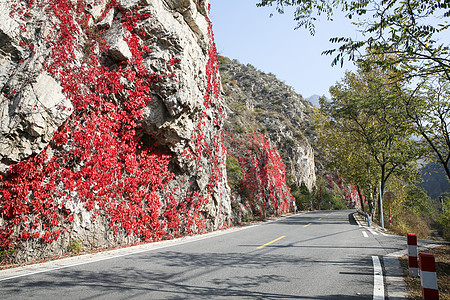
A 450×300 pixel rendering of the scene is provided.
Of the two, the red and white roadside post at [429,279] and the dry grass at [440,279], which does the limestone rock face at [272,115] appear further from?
the red and white roadside post at [429,279]

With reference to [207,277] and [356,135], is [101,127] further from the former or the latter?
[356,135]

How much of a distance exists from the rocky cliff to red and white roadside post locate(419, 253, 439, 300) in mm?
8240

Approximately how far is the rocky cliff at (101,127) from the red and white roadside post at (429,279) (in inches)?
324

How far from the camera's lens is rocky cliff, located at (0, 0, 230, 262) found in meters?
7.39

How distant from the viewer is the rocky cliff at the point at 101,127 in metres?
7.39

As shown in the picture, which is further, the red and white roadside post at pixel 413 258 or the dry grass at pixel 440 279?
the red and white roadside post at pixel 413 258

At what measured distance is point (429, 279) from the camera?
11.8 feet

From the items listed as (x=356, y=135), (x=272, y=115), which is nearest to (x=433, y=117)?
(x=356, y=135)

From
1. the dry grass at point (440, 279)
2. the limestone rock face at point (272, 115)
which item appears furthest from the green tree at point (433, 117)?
the limestone rock face at point (272, 115)

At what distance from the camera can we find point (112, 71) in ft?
33.9

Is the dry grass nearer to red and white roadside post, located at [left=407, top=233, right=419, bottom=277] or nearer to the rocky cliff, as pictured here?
red and white roadside post, located at [left=407, top=233, right=419, bottom=277]

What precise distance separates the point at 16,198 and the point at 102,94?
4400 millimetres

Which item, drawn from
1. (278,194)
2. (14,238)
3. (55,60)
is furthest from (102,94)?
(278,194)

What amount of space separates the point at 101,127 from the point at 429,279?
30.9 feet
